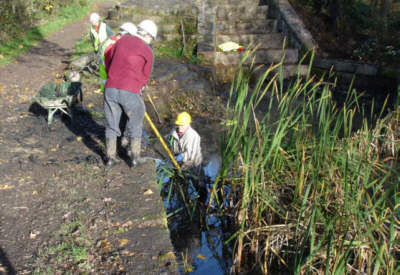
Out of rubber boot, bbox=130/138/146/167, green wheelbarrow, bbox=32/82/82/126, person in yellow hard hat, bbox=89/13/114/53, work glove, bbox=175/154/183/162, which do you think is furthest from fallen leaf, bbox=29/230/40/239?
person in yellow hard hat, bbox=89/13/114/53

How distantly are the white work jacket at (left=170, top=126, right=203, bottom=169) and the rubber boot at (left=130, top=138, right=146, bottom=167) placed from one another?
625 millimetres

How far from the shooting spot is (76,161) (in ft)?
18.5

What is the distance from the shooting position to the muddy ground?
3.79m

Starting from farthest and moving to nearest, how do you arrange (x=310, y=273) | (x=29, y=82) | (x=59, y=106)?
1. (x=29, y=82)
2. (x=59, y=106)
3. (x=310, y=273)

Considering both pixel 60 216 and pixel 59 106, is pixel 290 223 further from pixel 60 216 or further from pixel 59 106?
pixel 59 106

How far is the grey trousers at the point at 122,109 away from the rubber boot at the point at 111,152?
64 mm

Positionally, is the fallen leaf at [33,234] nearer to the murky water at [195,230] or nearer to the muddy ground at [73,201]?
the muddy ground at [73,201]

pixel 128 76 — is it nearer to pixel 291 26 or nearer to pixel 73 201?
pixel 73 201

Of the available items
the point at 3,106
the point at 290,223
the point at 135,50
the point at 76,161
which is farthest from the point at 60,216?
the point at 3,106

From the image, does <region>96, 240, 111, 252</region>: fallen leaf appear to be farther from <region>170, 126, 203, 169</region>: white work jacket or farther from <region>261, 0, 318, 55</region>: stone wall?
<region>261, 0, 318, 55</region>: stone wall

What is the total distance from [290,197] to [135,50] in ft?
8.04

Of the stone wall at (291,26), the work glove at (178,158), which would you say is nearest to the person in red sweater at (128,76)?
the work glove at (178,158)

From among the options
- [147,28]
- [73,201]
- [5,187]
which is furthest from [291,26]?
[5,187]

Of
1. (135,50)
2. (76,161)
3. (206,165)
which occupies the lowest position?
(206,165)
